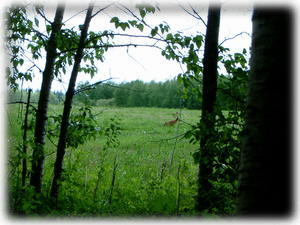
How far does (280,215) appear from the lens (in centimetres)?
146

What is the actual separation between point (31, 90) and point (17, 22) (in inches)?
36.8

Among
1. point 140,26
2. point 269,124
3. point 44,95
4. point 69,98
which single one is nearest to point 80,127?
point 69,98

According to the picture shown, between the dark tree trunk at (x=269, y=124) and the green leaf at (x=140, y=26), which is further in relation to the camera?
the green leaf at (x=140, y=26)

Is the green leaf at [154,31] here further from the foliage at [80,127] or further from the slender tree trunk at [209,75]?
the foliage at [80,127]

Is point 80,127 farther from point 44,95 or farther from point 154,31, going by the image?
point 154,31

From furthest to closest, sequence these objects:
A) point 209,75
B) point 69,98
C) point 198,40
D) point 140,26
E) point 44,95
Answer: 1. point 44,95
2. point 209,75
3. point 69,98
4. point 198,40
5. point 140,26

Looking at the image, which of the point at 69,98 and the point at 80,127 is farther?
the point at 80,127

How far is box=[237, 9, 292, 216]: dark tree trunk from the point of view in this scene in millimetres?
1402

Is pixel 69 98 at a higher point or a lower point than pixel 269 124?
higher

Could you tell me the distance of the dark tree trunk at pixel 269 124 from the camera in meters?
1.40

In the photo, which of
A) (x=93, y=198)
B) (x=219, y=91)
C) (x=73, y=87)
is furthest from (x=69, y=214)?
(x=219, y=91)

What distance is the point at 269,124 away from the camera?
56.2 inches

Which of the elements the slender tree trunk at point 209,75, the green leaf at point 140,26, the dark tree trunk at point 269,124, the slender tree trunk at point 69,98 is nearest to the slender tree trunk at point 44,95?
the slender tree trunk at point 69,98

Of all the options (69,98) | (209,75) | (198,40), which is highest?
(198,40)
